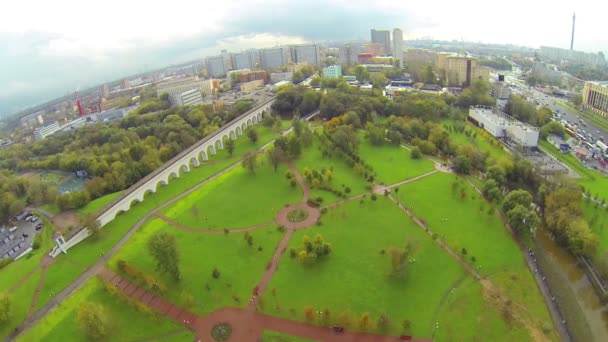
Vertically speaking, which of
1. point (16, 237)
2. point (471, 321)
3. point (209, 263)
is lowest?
point (471, 321)

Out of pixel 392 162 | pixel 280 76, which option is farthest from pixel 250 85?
pixel 392 162

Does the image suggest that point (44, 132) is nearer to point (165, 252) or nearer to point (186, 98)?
point (186, 98)

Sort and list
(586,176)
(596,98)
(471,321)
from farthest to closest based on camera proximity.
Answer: (596,98), (586,176), (471,321)

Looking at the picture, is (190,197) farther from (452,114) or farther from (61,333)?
(452,114)

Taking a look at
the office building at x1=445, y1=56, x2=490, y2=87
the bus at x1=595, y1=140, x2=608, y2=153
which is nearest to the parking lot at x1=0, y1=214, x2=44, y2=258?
the bus at x1=595, y1=140, x2=608, y2=153

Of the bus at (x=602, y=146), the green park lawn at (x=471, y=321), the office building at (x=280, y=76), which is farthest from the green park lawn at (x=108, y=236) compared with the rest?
the office building at (x=280, y=76)

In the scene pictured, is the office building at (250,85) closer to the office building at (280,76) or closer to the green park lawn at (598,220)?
the office building at (280,76)

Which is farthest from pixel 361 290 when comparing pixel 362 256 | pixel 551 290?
pixel 551 290

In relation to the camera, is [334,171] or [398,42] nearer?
[334,171]
